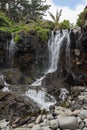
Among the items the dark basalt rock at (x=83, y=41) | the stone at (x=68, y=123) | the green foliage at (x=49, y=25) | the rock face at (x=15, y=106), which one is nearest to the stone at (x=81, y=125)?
the stone at (x=68, y=123)

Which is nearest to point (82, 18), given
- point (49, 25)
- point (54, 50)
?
point (54, 50)

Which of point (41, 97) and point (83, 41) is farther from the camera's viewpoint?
point (83, 41)

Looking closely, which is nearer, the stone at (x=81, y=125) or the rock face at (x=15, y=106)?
the stone at (x=81, y=125)

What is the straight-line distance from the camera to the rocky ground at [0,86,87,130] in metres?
11.6

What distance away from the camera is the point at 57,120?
11.9 m

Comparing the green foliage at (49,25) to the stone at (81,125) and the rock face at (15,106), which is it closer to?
the rock face at (15,106)

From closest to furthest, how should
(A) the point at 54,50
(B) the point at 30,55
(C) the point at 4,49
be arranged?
1. (A) the point at 54,50
2. (B) the point at 30,55
3. (C) the point at 4,49

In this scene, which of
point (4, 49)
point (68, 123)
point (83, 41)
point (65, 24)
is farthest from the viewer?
point (65, 24)

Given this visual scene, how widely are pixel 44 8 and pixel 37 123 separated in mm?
29238

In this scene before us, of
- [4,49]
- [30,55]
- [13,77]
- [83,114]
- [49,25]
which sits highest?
[49,25]

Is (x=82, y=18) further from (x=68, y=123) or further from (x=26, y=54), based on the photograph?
(x=68, y=123)

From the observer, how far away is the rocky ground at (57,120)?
11562 millimetres

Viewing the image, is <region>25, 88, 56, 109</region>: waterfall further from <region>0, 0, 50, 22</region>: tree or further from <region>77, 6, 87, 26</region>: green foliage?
<region>0, 0, 50, 22</region>: tree

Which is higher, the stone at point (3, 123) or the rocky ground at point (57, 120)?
the rocky ground at point (57, 120)
